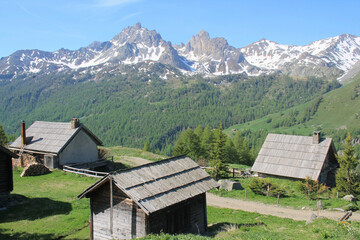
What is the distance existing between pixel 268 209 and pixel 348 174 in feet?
43.0

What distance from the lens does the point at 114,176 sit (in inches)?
732

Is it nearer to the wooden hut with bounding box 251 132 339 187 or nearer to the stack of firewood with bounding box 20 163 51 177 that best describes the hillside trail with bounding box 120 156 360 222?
the wooden hut with bounding box 251 132 339 187

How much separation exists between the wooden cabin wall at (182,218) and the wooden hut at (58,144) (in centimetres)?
2743

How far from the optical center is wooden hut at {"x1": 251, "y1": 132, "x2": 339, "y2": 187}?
132 ft

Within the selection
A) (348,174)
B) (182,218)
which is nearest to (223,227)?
(182,218)

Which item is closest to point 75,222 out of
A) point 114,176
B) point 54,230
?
point 54,230

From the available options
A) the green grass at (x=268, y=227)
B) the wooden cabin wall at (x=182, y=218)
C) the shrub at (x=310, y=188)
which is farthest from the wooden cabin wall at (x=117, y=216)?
the shrub at (x=310, y=188)

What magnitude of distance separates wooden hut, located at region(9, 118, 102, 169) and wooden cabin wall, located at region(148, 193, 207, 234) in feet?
90.0

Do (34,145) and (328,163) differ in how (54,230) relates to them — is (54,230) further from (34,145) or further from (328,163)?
(328,163)

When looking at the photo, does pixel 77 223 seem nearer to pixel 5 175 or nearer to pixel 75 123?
pixel 5 175

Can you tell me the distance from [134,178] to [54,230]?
27.9ft

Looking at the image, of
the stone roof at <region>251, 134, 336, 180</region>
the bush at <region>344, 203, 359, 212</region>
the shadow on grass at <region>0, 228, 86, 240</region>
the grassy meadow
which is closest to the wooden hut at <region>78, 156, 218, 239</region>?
the grassy meadow

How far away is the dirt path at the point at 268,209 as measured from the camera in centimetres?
2736

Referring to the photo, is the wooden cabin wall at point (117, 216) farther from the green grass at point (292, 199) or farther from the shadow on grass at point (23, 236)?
the green grass at point (292, 199)
